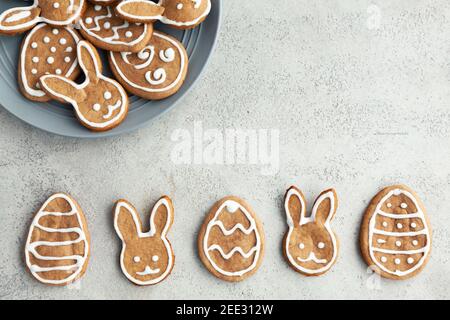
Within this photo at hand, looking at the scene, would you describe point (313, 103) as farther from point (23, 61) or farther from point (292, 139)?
point (23, 61)

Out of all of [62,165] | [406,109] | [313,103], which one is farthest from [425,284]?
[62,165]

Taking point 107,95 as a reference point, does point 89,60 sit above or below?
above

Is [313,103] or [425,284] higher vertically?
[313,103]

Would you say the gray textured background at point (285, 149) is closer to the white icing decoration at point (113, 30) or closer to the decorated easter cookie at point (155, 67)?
the decorated easter cookie at point (155, 67)

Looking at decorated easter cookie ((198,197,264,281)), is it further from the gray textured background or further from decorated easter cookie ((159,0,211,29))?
decorated easter cookie ((159,0,211,29))

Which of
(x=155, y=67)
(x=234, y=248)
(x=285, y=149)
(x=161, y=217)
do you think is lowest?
(x=234, y=248)

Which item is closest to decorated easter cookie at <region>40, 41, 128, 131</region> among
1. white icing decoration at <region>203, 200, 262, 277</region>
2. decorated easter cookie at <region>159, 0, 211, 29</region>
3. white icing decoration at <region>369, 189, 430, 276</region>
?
decorated easter cookie at <region>159, 0, 211, 29</region>

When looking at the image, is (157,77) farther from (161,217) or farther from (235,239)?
(235,239)

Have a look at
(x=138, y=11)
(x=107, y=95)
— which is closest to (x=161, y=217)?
(x=107, y=95)
